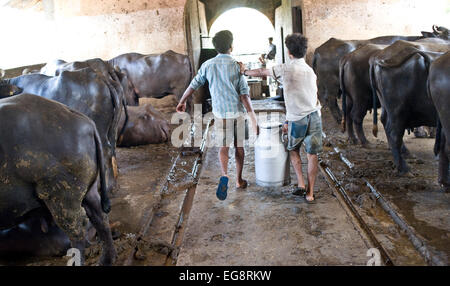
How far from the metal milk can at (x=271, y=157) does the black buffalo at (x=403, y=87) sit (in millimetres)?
1490

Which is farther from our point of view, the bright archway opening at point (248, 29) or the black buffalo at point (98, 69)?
the bright archway opening at point (248, 29)

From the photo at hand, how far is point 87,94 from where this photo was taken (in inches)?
201

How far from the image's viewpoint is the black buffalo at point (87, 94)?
5.09 m

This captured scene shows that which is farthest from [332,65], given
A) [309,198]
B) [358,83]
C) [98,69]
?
[309,198]

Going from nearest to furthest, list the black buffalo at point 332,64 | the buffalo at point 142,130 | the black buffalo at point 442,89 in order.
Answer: the black buffalo at point 442,89 < the buffalo at point 142,130 < the black buffalo at point 332,64

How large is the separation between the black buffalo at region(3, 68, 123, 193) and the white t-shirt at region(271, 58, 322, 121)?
209 centimetres

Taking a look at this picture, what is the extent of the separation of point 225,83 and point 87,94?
5.65ft

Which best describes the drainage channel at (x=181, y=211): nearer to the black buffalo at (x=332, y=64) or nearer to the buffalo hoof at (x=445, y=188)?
the buffalo hoof at (x=445, y=188)

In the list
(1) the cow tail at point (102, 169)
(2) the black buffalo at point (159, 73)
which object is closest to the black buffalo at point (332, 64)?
(2) the black buffalo at point (159, 73)

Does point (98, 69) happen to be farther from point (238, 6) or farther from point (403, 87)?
point (238, 6)

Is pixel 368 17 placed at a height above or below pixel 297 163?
above

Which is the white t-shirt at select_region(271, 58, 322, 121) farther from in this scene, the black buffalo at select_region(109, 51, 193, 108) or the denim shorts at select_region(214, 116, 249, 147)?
the black buffalo at select_region(109, 51, 193, 108)
